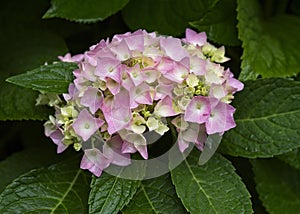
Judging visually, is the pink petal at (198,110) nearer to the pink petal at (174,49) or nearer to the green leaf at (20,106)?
the pink petal at (174,49)

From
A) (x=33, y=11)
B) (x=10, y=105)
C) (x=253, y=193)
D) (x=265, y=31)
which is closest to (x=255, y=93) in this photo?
(x=265, y=31)

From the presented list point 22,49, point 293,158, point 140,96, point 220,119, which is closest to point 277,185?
point 293,158

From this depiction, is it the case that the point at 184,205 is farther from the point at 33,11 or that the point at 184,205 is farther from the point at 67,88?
the point at 33,11

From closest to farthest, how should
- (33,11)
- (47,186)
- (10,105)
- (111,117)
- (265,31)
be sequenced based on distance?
(111,117) < (47,186) < (10,105) < (265,31) < (33,11)

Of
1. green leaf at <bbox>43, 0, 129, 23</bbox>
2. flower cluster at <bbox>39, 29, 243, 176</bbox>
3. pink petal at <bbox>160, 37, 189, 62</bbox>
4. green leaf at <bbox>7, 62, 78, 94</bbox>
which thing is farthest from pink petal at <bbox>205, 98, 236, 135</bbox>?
green leaf at <bbox>43, 0, 129, 23</bbox>

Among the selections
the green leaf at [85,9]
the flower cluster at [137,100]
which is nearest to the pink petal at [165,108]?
the flower cluster at [137,100]

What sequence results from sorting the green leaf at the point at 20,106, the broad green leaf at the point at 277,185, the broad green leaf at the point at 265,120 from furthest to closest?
the broad green leaf at the point at 277,185 < the green leaf at the point at 20,106 < the broad green leaf at the point at 265,120
